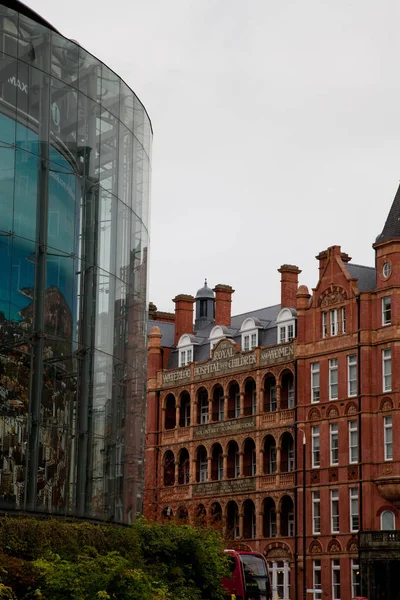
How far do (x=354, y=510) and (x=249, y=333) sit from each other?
57.9 feet

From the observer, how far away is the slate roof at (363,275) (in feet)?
284

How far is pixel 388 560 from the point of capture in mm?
77938

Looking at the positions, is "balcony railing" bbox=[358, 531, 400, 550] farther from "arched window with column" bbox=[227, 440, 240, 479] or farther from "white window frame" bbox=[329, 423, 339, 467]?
"arched window with column" bbox=[227, 440, 240, 479]

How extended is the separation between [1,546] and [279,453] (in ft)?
184

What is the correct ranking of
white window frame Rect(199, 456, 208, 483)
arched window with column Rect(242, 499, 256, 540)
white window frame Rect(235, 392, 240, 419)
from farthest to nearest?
1. white window frame Rect(199, 456, 208, 483)
2. white window frame Rect(235, 392, 240, 419)
3. arched window with column Rect(242, 499, 256, 540)

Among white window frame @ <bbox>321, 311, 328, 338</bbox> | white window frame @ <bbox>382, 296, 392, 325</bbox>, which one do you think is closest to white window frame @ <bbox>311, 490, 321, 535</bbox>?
white window frame @ <bbox>321, 311, 328, 338</bbox>

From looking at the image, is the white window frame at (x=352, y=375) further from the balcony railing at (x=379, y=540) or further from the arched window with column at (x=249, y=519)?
the arched window with column at (x=249, y=519)

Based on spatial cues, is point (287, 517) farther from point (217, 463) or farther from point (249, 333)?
point (249, 333)

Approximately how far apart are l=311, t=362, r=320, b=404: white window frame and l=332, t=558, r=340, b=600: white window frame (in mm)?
10569

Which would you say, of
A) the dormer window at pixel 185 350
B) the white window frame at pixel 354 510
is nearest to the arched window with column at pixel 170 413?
the dormer window at pixel 185 350

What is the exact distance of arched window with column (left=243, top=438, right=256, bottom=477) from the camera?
304 ft

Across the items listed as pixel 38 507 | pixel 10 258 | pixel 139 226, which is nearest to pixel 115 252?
pixel 139 226

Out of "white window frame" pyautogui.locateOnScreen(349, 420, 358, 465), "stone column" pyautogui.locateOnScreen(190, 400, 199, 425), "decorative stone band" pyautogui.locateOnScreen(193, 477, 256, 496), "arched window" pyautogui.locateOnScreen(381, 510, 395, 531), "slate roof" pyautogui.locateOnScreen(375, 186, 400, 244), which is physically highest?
"slate roof" pyautogui.locateOnScreen(375, 186, 400, 244)

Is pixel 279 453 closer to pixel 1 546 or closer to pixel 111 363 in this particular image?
pixel 111 363
